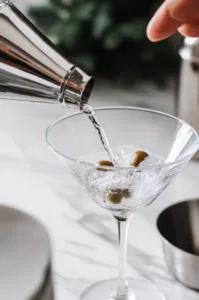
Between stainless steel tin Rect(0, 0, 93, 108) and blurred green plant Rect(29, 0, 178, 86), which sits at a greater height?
stainless steel tin Rect(0, 0, 93, 108)

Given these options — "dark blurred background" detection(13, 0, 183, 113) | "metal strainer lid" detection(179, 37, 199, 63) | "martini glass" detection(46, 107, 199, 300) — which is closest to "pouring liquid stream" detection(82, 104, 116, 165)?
"martini glass" detection(46, 107, 199, 300)

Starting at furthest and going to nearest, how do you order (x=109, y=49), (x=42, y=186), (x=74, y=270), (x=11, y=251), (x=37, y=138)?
(x=109, y=49) → (x=37, y=138) → (x=42, y=186) → (x=74, y=270) → (x=11, y=251)

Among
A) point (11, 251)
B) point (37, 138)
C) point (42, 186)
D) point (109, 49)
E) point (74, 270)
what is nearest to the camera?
point (11, 251)

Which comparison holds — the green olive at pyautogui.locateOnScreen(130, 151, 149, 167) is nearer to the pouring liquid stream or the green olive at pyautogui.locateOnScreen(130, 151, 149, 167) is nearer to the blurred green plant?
the pouring liquid stream

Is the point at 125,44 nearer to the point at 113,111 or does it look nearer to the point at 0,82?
the point at 113,111

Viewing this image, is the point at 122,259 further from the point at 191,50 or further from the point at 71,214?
the point at 191,50

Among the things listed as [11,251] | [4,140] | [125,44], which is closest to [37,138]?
[4,140]
